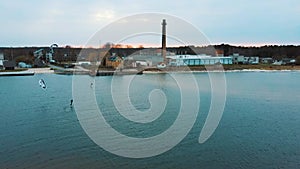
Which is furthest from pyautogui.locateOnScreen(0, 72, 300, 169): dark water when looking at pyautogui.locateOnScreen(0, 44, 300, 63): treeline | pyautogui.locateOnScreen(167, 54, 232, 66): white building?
pyautogui.locateOnScreen(0, 44, 300, 63): treeline

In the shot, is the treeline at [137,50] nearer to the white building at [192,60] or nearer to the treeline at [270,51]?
the treeline at [270,51]

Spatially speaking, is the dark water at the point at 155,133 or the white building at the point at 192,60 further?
the white building at the point at 192,60

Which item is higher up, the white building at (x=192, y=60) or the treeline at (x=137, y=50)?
the treeline at (x=137, y=50)

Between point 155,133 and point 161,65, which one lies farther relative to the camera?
point 161,65

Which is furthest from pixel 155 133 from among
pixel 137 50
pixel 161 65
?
pixel 137 50

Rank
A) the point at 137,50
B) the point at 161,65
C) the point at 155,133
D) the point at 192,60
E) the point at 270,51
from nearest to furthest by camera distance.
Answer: the point at 155,133, the point at 161,65, the point at 192,60, the point at 137,50, the point at 270,51

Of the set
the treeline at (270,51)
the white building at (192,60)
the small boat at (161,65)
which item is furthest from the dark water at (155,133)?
the treeline at (270,51)

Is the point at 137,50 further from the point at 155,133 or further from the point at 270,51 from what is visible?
the point at 155,133

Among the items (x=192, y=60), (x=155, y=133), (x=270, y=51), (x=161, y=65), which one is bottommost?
(x=155, y=133)

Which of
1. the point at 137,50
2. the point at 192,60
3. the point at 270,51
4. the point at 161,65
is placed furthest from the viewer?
the point at 270,51

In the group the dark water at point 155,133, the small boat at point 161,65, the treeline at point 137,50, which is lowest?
the dark water at point 155,133

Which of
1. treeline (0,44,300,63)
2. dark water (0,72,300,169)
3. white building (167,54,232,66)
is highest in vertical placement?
treeline (0,44,300,63)

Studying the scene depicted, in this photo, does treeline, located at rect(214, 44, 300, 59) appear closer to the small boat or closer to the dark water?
the small boat

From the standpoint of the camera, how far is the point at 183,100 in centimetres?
920
